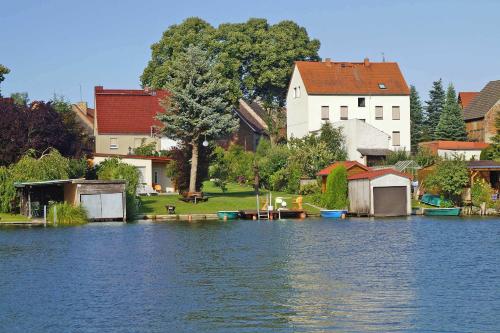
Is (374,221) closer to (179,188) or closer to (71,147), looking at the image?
(179,188)

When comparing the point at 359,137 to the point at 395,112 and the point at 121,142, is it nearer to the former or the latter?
the point at 395,112

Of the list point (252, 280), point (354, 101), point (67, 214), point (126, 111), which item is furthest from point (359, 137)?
point (252, 280)

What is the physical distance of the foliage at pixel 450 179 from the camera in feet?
237

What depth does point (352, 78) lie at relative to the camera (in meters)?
104

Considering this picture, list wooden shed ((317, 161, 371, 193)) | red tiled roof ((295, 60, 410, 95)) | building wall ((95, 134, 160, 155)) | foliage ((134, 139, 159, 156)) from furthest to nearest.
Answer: building wall ((95, 134, 160, 155))
red tiled roof ((295, 60, 410, 95))
foliage ((134, 139, 159, 156))
wooden shed ((317, 161, 371, 193))

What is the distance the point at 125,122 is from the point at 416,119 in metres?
38.8

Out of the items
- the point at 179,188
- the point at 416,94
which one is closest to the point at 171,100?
the point at 179,188

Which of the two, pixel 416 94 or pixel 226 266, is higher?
pixel 416 94

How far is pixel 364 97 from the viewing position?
101750 millimetres

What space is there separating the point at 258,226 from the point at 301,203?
10729 mm

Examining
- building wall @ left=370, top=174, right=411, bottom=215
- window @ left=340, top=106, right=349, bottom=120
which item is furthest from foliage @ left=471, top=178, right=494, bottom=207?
window @ left=340, top=106, right=349, bottom=120

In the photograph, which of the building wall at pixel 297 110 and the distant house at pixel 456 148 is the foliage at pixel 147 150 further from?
the distant house at pixel 456 148

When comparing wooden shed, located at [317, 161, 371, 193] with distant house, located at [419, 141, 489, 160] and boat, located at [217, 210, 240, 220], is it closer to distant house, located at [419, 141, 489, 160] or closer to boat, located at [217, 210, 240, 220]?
boat, located at [217, 210, 240, 220]

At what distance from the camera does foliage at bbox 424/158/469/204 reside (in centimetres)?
7225
